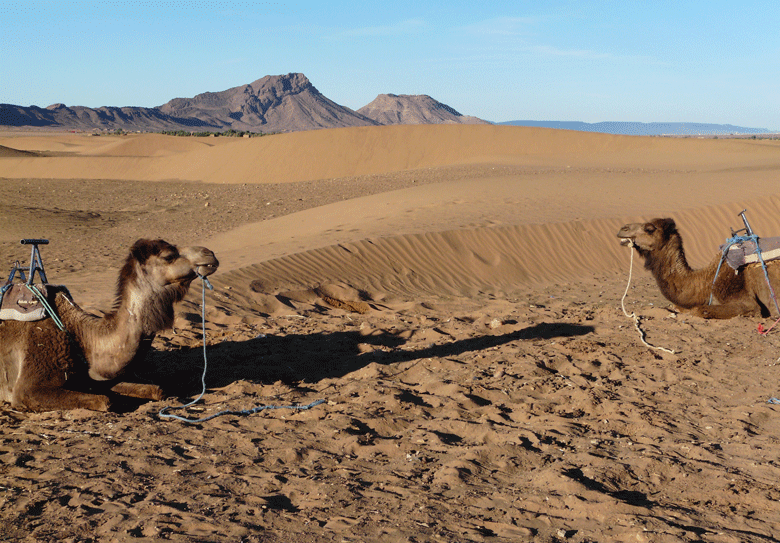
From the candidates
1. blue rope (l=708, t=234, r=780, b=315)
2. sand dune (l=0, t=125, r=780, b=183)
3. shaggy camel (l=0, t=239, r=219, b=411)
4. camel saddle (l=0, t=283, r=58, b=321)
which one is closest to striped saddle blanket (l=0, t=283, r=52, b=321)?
camel saddle (l=0, t=283, r=58, b=321)

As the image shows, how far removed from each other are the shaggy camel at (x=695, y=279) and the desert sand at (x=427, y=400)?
25 cm

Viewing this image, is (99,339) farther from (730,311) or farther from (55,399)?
(730,311)

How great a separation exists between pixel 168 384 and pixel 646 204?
12.7 meters

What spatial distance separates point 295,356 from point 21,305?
2.56m

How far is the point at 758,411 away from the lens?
5238 millimetres

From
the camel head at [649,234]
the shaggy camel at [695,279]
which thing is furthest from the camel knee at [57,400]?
the camel head at [649,234]

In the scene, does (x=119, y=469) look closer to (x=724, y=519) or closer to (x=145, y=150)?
(x=724, y=519)

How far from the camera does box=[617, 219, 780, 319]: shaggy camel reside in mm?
8148

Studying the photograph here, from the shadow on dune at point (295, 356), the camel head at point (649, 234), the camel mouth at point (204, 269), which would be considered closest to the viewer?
the camel mouth at point (204, 269)

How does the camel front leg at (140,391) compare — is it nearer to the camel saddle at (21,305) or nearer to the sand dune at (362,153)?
the camel saddle at (21,305)

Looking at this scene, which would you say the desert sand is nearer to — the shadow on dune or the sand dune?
the shadow on dune

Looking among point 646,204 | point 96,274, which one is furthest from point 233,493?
Answer: point 646,204

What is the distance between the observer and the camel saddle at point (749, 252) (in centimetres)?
793

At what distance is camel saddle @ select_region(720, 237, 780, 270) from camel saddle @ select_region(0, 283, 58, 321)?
7272mm
